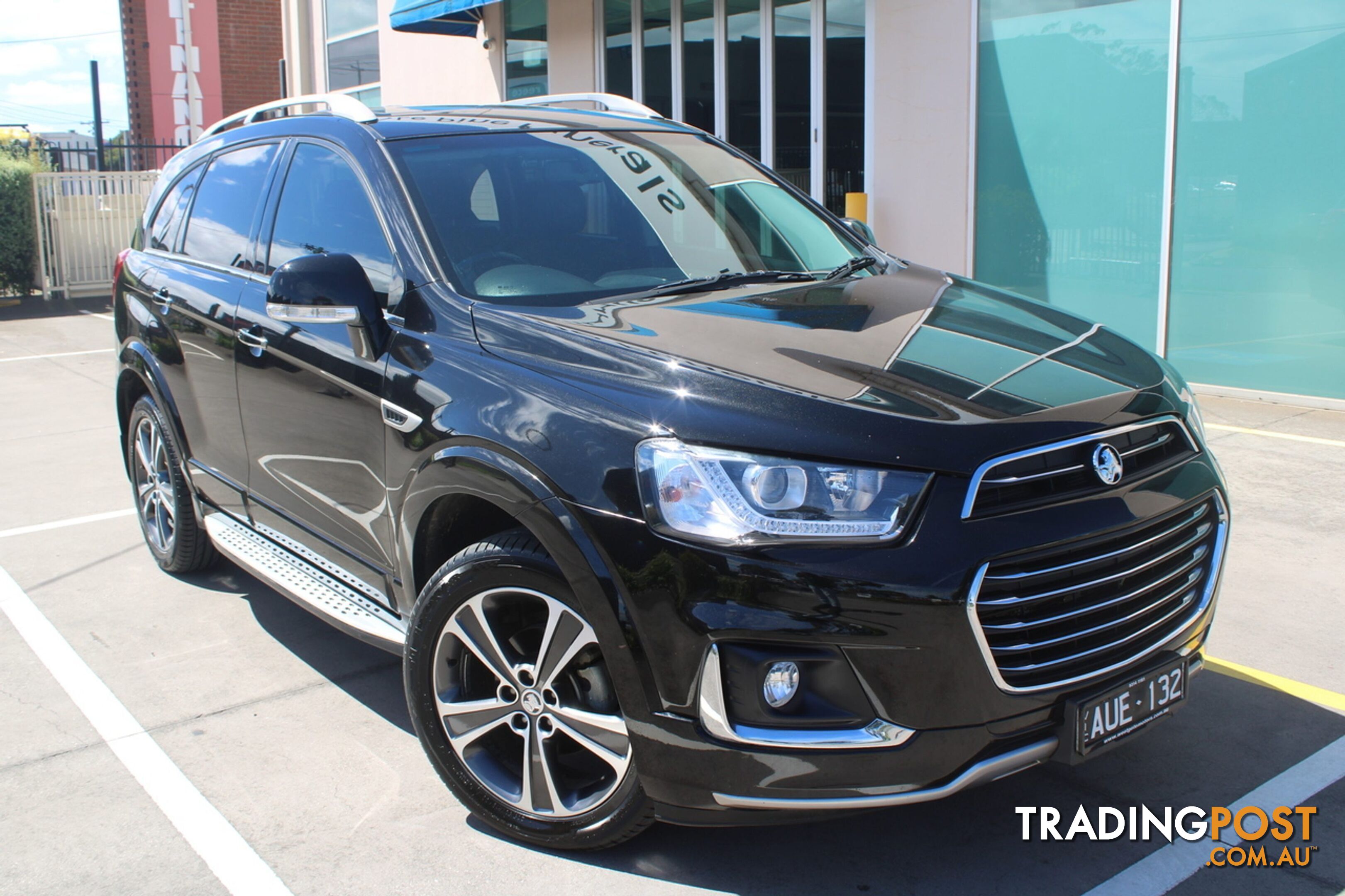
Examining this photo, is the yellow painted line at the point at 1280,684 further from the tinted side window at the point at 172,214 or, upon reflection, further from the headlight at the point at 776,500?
the tinted side window at the point at 172,214

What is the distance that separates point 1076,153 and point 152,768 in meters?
7.96

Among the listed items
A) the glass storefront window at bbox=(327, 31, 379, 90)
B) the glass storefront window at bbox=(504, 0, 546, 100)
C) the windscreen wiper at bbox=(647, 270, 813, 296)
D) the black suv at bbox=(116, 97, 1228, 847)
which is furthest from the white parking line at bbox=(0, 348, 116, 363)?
the windscreen wiper at bbox=(647, 270, 813, 296)

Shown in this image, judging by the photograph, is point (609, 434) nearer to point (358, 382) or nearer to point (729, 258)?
point (358, 382)

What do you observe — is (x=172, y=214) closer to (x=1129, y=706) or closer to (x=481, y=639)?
(x=481, y=639)

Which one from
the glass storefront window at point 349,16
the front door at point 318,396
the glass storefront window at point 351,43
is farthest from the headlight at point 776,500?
the glass storefront window at point 351,43

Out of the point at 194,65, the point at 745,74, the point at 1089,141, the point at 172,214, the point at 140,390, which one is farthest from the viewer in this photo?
the point at 194,65

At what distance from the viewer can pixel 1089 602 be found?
2.64 meters

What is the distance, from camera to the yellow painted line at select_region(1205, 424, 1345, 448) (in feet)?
23.3

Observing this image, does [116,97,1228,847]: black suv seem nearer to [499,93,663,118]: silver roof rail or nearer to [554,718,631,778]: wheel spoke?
[554,718,631,778]: wheel spoke

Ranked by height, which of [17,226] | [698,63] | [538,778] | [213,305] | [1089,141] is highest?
[698,63]

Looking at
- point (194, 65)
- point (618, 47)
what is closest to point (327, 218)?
point (618, 47)

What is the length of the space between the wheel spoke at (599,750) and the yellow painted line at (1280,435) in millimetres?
5521

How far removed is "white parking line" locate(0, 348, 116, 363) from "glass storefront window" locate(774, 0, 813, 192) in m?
6.99

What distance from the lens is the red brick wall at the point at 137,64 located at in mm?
46812
